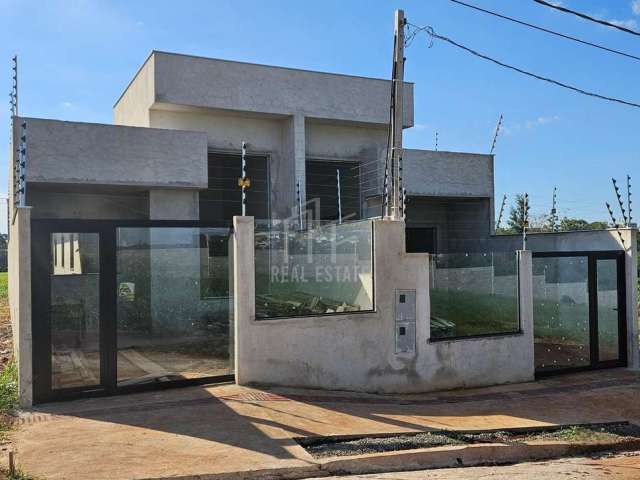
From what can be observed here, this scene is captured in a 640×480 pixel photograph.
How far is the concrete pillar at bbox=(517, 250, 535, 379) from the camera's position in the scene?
30.3 ft

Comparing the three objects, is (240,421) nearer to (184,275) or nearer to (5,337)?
(184,275)

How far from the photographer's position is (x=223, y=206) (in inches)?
591

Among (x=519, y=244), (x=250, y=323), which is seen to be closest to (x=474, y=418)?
(x=250, y=323)

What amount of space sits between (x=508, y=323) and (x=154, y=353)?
570cm

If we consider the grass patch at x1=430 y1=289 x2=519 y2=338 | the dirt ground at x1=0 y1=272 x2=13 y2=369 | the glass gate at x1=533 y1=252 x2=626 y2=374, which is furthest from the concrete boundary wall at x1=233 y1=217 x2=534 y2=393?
the dirt ground at x1=0 y1=272 x2=13 y2=369

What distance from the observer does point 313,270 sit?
27.4ft

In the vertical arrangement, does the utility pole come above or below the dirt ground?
above

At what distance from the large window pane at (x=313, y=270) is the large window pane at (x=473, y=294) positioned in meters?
1.21

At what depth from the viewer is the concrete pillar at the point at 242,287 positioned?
7.41 metres

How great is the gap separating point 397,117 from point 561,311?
4.67 metres

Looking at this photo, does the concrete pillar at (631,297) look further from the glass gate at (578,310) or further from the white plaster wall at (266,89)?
the white plaster wall at (266,89)

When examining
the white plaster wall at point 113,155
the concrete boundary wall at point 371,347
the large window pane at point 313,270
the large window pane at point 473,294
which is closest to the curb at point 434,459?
the concrete boundary wall at point 371,347

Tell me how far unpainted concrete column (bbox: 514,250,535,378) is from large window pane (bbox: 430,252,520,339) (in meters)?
0.08

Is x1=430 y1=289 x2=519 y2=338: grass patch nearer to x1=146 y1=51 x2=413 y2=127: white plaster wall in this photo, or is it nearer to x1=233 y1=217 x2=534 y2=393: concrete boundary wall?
x1=233 y1=217 x2=534 y2=393: concrete boundary wall
